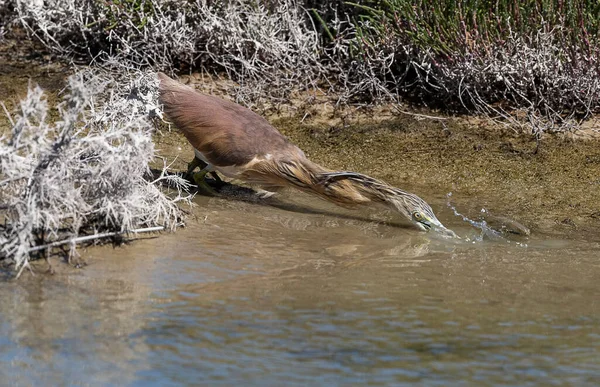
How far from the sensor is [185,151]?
26.8 ft

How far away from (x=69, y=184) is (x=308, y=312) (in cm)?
155

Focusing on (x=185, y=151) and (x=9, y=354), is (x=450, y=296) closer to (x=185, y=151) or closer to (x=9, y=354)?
(x=9, y=354)

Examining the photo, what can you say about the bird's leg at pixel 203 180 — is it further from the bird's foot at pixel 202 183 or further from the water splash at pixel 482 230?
the water splash at pixel 482 230

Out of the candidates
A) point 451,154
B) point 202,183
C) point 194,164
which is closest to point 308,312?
point 202,183

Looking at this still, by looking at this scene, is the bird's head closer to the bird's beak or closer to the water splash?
the bird's beak

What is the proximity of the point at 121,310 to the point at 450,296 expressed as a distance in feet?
5.61

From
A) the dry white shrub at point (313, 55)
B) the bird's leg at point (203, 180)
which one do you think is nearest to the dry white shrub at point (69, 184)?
the bird's leg at point (203, 180)

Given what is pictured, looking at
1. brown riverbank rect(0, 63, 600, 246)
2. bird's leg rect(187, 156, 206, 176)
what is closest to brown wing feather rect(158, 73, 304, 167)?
bird's leg rect(187, 156, 206, 176)

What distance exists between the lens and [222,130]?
694 cm

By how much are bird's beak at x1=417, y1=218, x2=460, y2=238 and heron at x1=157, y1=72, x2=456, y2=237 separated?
0.41ft

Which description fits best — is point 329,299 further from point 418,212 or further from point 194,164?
point 194,164

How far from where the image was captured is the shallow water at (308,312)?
4.05 m

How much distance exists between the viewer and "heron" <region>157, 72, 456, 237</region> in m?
6.74

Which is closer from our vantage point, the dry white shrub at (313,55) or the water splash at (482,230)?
the water splash at (482,230)
